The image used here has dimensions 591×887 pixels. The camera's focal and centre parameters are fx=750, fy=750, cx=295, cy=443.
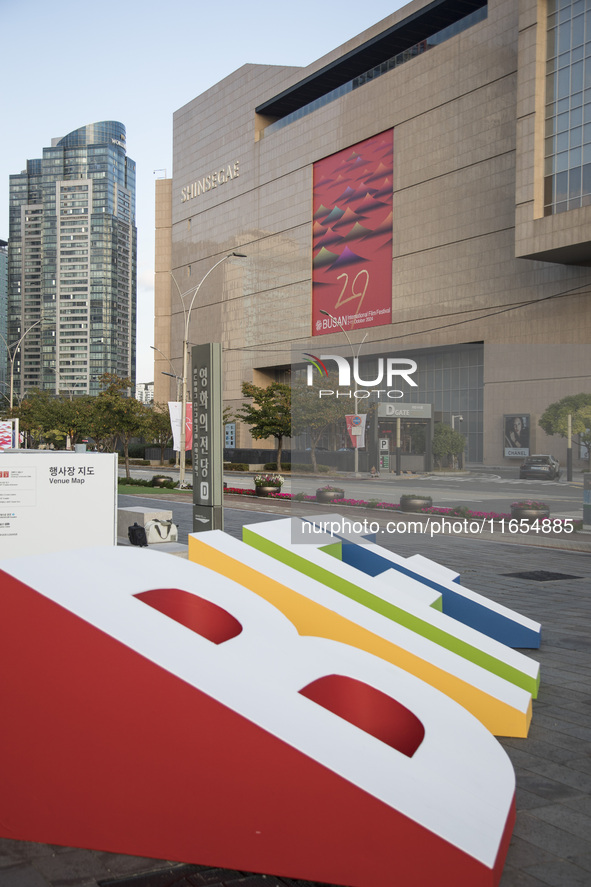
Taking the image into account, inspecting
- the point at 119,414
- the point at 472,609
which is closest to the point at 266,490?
the point at 119,414

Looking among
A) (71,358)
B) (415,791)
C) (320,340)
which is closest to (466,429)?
(415,791)

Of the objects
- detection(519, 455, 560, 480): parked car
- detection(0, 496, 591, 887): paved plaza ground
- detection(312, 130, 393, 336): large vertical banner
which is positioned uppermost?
detection(312, 130, 393, 336): large vertical banner

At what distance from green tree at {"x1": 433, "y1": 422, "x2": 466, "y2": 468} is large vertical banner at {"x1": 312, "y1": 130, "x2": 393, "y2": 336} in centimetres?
3578

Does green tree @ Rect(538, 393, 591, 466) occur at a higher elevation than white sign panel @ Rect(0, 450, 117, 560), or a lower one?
higher

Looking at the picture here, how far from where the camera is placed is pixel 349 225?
51.2m

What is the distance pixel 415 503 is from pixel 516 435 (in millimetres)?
2171

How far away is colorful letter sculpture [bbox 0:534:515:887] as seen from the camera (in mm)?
3004

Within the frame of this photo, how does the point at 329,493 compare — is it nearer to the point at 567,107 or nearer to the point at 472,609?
the point at 472,609

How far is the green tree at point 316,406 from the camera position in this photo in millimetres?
11891

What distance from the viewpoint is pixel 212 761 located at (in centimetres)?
322

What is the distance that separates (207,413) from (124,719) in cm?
758

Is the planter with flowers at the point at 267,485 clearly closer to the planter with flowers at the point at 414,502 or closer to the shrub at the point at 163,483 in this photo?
the shrub at the point at 163,483

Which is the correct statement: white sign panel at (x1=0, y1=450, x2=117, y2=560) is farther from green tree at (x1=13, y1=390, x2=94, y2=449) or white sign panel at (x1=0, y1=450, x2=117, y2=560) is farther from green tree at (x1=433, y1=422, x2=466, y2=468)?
green tree at (x1=13, y1=390, x2=94, y2=449)

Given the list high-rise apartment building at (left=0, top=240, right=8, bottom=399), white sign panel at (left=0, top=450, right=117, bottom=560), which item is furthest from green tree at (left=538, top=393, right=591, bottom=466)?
high-rise apartment building at (left=0, top=240, right=8, bottom=399)
